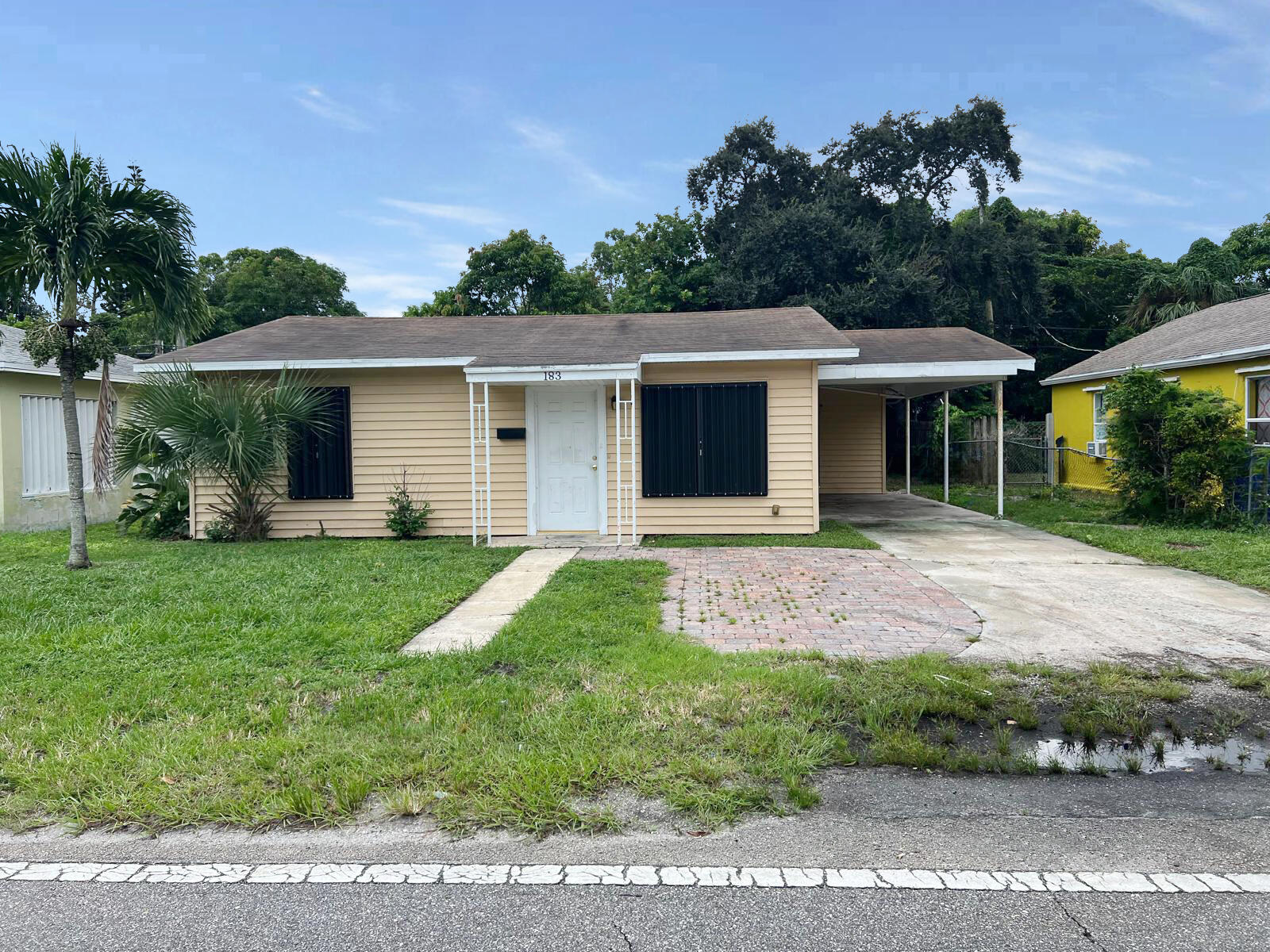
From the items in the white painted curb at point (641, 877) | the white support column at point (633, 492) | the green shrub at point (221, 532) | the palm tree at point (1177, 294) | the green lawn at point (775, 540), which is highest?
the palm tree at point (1177, 294)

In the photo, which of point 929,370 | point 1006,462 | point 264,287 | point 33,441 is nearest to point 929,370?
point 929,370

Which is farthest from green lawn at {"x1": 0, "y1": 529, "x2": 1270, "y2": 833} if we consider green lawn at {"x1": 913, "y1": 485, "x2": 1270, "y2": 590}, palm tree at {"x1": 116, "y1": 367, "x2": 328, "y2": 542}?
green lawn at {"x1": 913, "y1": 485, "x2": 1270, "y2": 590}

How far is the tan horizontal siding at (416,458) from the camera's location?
36.8 ft

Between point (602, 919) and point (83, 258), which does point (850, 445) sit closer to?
point (83, 258)

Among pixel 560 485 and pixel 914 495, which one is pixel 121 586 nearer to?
pixel 560 485

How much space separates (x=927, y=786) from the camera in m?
3.51

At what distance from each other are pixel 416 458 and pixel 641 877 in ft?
30.5

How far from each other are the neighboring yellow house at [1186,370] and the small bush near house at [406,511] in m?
11.3

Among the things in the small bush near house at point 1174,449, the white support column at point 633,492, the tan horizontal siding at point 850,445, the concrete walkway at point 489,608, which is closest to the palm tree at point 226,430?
the concrete walkway at point 489,608

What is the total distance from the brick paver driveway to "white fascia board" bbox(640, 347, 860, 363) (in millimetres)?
2666

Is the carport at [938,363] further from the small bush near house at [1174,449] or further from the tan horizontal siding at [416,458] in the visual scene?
the tan horizontal siding at [416,458]

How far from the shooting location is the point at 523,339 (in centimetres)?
1236

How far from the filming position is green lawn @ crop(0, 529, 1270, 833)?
11.0ft

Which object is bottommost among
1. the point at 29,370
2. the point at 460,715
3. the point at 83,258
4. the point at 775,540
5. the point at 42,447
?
the point at 460,715
